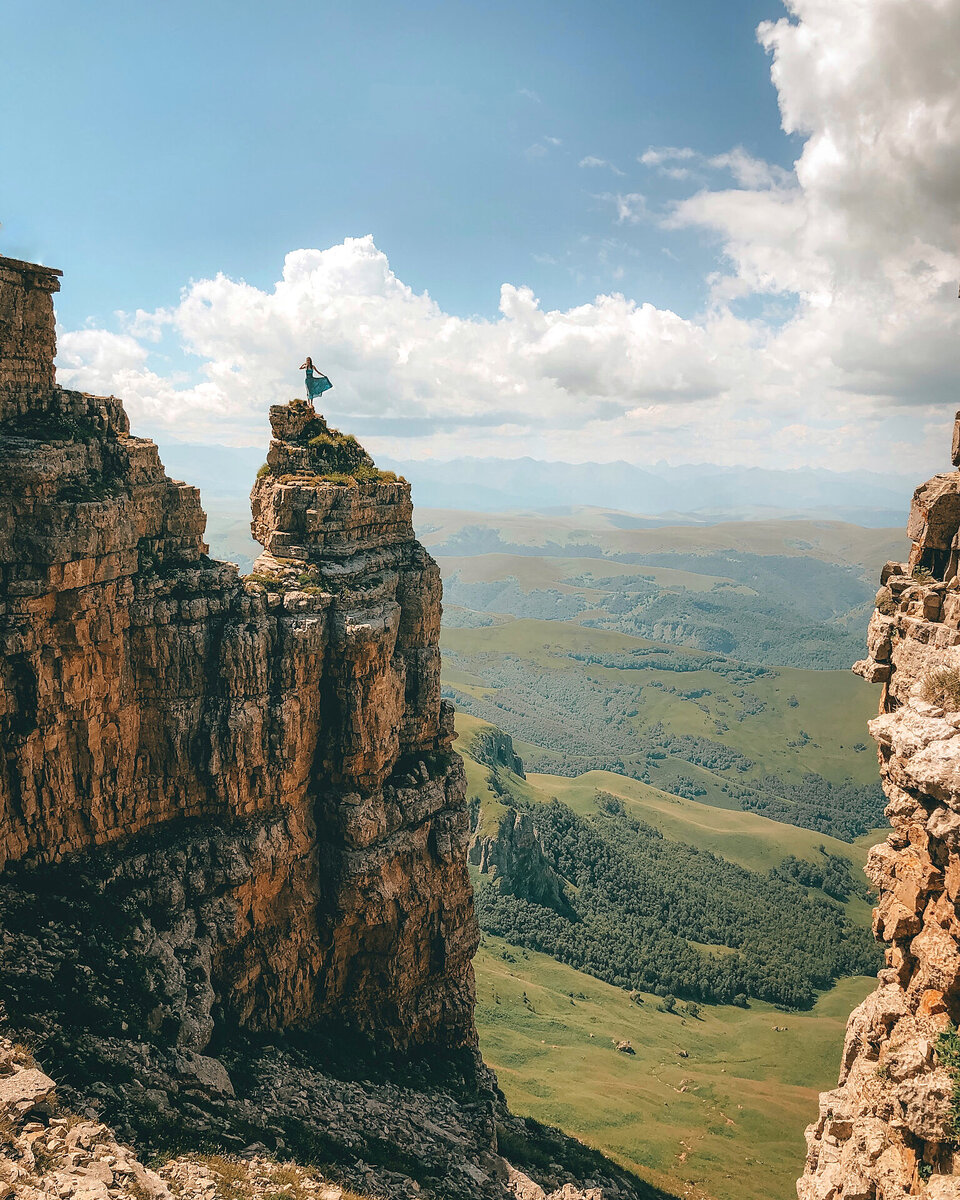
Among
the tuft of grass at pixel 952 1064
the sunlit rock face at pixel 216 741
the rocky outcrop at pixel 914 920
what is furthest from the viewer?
the sunlit rock face at pixel 216 741

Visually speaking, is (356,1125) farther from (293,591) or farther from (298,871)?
(293,591)

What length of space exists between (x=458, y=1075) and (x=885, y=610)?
1965 inches

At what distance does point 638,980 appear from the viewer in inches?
7328

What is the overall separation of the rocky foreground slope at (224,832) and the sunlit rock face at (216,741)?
170mm

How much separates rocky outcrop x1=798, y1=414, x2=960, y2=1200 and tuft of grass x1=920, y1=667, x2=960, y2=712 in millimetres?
55

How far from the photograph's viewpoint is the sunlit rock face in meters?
39.1

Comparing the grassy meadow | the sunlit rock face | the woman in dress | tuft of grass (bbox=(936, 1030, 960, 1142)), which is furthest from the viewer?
the grassy meadow

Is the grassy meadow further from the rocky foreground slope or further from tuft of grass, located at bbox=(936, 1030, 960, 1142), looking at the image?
tuft of grass, located at bbox=(936, 1030, 960, 1142)

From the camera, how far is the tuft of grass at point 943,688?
27.6 m

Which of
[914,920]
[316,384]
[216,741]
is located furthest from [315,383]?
[914,920]

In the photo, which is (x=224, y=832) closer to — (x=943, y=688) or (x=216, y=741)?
(x=216, y=741)

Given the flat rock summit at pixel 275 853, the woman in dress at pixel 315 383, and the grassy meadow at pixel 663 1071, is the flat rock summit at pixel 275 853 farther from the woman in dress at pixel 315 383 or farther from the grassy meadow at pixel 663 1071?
the grassy meadow at pixel 663 1071

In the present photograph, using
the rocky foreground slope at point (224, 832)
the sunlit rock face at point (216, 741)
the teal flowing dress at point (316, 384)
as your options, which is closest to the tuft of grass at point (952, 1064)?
the rocky foreground slope at point (224, 832)

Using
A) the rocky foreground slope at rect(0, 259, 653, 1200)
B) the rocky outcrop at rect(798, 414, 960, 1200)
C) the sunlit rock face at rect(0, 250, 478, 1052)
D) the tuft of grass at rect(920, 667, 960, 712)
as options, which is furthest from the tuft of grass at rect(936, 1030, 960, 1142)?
the sunlit rock face at rect(0, 250, 478, 1052)
